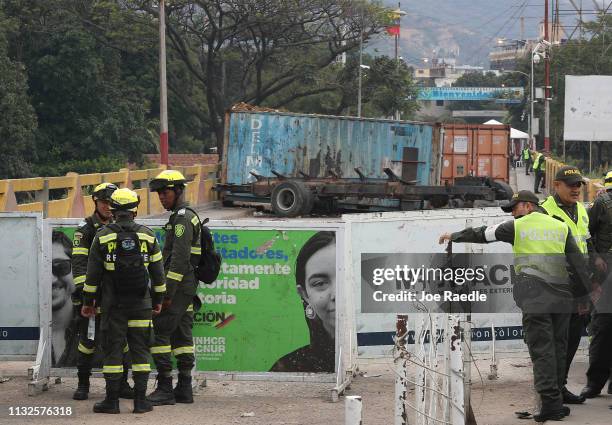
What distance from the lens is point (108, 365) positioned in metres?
8.51

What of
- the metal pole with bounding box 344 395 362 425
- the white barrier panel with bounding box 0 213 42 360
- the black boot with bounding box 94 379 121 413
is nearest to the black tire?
the white barrier panel with bounding box 0 213 42 360

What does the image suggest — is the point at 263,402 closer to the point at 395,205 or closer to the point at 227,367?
the point at 227,367

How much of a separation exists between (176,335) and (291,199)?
20.4m

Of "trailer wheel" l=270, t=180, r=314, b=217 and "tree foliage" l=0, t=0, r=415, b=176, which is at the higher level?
"tree foliage" l=0, t=0, r=415, b=176

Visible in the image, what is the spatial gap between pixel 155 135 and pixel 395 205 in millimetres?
28440

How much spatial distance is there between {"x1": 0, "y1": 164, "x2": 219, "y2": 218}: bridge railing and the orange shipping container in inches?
280

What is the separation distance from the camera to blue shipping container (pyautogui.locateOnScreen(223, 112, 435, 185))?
3175 cm

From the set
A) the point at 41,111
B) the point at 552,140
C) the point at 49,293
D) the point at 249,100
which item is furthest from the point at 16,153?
the point at 552,140

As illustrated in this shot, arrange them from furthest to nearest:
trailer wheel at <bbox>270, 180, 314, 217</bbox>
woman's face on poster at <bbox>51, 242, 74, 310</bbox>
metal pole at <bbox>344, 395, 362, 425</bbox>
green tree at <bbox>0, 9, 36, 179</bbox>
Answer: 1. green tree at <bbox>0, 9, 36, 179</bbox>
2. trailer wheel at <bbox>270, 180, 314, 217</bbox>
3. woman's face on poster at <bbox>51, 242, 74, 310</bbox>
4. metal pole at <bbox>344, 395, 362, 425</bbox>

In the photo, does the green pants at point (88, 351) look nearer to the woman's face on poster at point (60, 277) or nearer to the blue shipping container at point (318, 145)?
the woman's face on poster at point (60, 277)

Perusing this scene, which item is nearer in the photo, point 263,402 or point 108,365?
point 108,365

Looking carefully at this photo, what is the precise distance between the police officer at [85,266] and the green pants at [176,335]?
36cm

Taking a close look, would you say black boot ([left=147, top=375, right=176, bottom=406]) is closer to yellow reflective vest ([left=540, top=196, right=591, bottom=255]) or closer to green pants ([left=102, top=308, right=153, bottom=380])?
green pants ([left=102, top=308, right=153, bottom=380])

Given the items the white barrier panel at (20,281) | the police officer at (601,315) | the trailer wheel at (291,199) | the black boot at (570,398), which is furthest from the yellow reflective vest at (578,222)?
the trailer wheel at (291,199)
